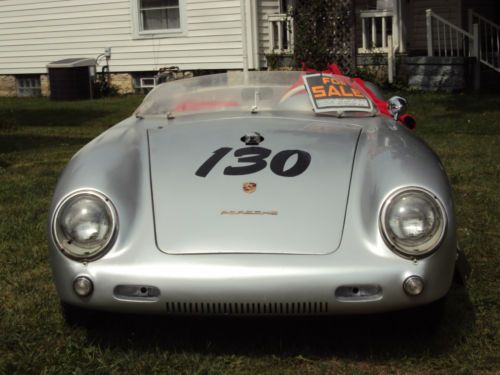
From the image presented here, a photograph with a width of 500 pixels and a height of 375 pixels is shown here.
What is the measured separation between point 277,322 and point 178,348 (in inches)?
19.2

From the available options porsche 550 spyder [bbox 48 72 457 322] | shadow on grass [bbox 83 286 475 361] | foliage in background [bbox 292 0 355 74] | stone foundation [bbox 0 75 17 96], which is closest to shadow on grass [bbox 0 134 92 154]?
foliage in background [bbox 292 0 355 74]

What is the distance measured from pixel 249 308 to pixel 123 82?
15.9m

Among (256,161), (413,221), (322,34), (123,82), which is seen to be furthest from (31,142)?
(123,82)

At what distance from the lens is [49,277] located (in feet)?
14.8

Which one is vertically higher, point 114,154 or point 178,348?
point 114,154

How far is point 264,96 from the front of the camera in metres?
4.49

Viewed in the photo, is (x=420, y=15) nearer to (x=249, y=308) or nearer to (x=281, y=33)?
(x=281, y=33)

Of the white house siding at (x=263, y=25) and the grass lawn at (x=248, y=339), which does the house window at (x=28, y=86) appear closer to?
the white house siding at (x=263, y=25)

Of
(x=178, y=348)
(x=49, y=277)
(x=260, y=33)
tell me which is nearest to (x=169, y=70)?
(x=260, y=33)

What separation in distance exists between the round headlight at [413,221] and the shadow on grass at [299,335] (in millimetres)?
331

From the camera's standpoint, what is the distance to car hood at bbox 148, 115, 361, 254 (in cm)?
324

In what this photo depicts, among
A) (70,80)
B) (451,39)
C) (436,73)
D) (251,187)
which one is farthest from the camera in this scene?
(70,80)

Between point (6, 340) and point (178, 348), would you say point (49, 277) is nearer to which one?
point (6, 340)

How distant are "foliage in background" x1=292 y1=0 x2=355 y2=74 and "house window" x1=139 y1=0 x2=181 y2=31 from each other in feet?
10.2
